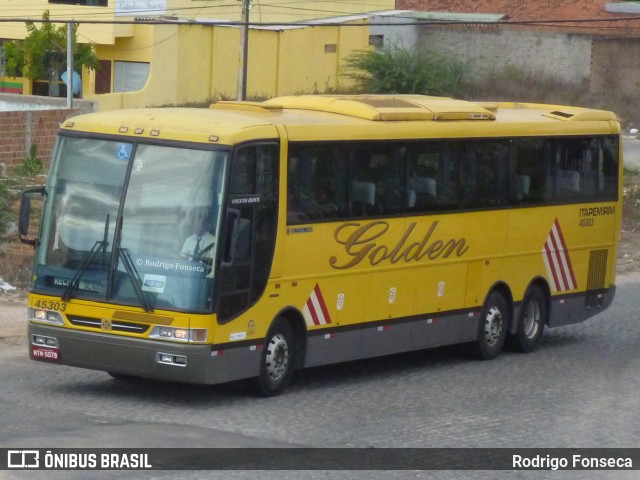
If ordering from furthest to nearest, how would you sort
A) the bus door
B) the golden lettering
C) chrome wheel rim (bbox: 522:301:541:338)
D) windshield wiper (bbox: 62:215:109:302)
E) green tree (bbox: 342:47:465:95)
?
green tree (bbox: 342:47:465:95)
chrome wheel rim (bbox: 522:301:541:338)
the golden lettering
windshield wiper (bbox: 62:215:109:302)
the bus door

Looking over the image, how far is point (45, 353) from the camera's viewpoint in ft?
40.4

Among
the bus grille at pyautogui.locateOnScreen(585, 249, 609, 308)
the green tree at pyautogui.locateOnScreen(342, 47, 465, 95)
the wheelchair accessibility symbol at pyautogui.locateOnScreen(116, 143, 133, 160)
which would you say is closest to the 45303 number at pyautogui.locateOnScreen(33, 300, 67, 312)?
the wheelchair accessibility symbol at pyautogui.locateOnScreen(116, 143, 133, 160)

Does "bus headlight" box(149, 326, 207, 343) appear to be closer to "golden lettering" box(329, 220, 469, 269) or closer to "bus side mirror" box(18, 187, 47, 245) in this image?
"bus side mirror" box(18, 187, 47, 245)

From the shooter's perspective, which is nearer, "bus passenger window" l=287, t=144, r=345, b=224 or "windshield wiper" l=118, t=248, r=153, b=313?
"windshield wiper" l=118, t=248, r=153, b=313

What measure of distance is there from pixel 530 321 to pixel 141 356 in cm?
691

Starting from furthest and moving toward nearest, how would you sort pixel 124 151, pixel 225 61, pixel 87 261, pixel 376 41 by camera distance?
pixel 376 41 < pixel 225 61 < pixel 124 151 < pixel 87 261

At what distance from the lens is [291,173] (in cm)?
1288

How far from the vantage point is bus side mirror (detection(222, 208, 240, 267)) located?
39.0 feet

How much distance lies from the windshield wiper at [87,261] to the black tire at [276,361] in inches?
72.4

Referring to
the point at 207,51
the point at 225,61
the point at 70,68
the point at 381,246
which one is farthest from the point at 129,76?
the point at 381,246

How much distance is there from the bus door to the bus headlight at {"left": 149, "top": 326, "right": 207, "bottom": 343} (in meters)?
0.24

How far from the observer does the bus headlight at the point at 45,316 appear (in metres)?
12.3

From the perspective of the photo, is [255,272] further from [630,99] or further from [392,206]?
[630,99]

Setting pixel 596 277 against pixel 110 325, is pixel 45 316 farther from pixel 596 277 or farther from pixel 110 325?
pixel 596 277
